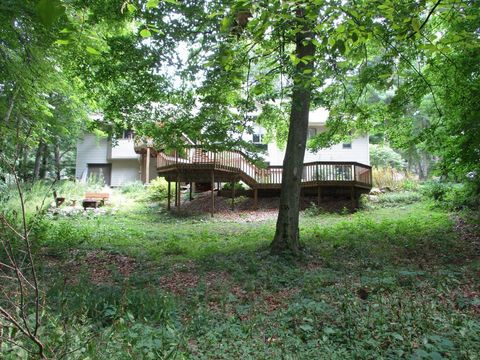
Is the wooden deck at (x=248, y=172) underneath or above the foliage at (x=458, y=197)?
above

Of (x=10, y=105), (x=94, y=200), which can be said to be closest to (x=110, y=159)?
(x=94, y=200)

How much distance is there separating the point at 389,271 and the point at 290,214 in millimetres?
2488

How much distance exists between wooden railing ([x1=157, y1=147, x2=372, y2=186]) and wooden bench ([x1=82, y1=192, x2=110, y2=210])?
10.6 ft

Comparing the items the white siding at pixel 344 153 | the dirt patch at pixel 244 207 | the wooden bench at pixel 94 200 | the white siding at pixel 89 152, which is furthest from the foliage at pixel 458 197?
the white siding at pixel 89 152

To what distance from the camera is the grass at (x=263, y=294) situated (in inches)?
131

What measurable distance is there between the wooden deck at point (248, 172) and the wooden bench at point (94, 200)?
312 centimetres

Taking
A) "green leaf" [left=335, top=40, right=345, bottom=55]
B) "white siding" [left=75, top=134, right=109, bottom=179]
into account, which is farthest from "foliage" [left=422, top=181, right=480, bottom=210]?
"white siding" [left=75, top=134, right=109, bottom=179]

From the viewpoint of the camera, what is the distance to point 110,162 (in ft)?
89.9

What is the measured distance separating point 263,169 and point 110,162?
578 inches

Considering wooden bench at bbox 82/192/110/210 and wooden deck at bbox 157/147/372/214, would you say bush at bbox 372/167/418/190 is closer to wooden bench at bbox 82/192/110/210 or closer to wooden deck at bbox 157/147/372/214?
wooden deck at bbox 157/147/372/214

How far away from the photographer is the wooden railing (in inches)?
659

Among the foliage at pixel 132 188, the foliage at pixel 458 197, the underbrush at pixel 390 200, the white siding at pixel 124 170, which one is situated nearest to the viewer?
the foliage at pixel 458 197

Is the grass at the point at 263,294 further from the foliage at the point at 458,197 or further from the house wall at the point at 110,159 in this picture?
the house wall at the point at 110,159

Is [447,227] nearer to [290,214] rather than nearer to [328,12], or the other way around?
[290,214]
